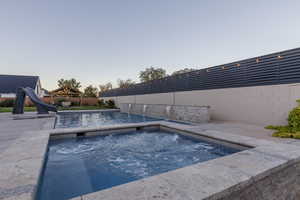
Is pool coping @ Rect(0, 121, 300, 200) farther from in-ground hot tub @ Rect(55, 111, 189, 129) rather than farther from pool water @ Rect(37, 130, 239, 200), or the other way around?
in-ground hot tub @ Rect(55, 111, 189, 129)

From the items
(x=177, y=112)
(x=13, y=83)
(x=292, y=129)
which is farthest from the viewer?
(x=13, y=83)

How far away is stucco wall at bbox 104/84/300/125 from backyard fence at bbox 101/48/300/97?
0.26 meters

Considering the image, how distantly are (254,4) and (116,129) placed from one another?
29.8 ft

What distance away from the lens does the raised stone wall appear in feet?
→ 22.3

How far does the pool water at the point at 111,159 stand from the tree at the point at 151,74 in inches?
974

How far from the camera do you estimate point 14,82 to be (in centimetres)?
2031

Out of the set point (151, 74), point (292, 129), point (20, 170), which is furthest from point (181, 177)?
point (151, 74)

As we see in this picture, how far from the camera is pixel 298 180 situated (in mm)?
2262

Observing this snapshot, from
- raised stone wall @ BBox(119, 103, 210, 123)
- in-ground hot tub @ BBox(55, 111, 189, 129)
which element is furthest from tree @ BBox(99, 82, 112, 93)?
in-ground hot tub @ BBox(55, 111, 189, 129)

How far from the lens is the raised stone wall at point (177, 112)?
680 cm

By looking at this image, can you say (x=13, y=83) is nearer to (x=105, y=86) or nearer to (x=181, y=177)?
(x=105, y=86)

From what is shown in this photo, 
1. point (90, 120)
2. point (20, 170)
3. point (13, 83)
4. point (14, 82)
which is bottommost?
point (90, 120)

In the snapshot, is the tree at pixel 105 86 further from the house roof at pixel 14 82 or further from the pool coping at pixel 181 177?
the pool coping at pixel 181 177

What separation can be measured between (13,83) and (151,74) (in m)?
22.8
